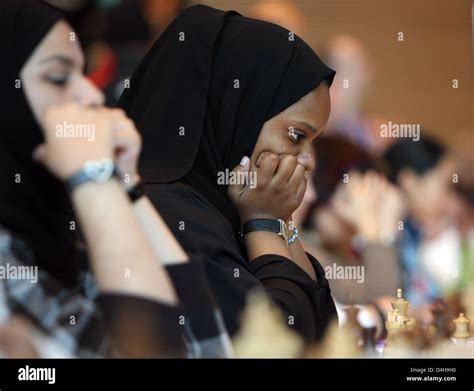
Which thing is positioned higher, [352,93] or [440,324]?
[352,93]

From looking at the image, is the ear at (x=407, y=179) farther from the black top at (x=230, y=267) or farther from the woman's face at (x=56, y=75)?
the woman's face at (x=56, y=75)

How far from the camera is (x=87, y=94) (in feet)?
5.37

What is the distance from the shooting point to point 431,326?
6.09 feet

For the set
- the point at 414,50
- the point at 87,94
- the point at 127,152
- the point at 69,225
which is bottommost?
the point at 69,225

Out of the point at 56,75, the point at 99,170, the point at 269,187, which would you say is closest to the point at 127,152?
the point at 99,170

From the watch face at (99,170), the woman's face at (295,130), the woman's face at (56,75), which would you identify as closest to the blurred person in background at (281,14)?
the woman's face at (295,130)

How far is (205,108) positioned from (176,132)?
70 mm

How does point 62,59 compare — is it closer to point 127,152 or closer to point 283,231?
point 127,152

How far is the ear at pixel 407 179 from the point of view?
1941mm

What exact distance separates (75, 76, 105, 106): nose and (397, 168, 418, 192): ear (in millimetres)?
649

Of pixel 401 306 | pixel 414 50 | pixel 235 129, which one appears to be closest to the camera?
pixel 235 129

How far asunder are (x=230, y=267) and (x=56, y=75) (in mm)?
445
